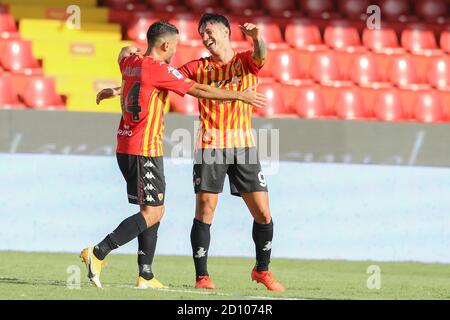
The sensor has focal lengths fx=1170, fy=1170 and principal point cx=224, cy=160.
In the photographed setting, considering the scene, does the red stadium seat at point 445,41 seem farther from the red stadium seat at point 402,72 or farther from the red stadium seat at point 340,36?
the red stadium seat at point 340,36

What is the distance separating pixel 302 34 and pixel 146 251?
7.65 metres

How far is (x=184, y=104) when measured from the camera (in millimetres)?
13664

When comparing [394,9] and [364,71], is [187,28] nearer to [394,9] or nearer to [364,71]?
[364,71]

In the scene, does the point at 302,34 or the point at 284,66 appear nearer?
the point at 284,66

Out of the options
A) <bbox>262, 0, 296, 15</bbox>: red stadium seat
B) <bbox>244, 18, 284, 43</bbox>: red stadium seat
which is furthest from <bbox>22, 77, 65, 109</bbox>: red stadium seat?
<bbox>262, 0, 296, 15</bbox>: red stadium seat

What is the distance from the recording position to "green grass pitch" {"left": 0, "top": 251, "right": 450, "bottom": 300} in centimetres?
791

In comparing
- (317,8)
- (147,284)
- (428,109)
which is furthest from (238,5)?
(147,284)

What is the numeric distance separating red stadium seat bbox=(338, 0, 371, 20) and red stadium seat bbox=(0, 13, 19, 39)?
464 centimetres

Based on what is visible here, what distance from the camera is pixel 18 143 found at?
12.2m

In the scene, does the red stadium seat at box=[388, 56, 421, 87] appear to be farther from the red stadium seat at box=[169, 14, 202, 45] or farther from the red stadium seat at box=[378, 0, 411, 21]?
the red stadium seat at box=[169, 14, 202, 45]

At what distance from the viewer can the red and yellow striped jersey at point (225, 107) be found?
864cm

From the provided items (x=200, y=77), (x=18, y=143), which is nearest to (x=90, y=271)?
(x=200, y=77)

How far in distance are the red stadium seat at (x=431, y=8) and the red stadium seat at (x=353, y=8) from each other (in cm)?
82

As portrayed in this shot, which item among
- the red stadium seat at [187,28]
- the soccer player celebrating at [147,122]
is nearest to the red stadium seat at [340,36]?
the red stadium seat at [187,28]
